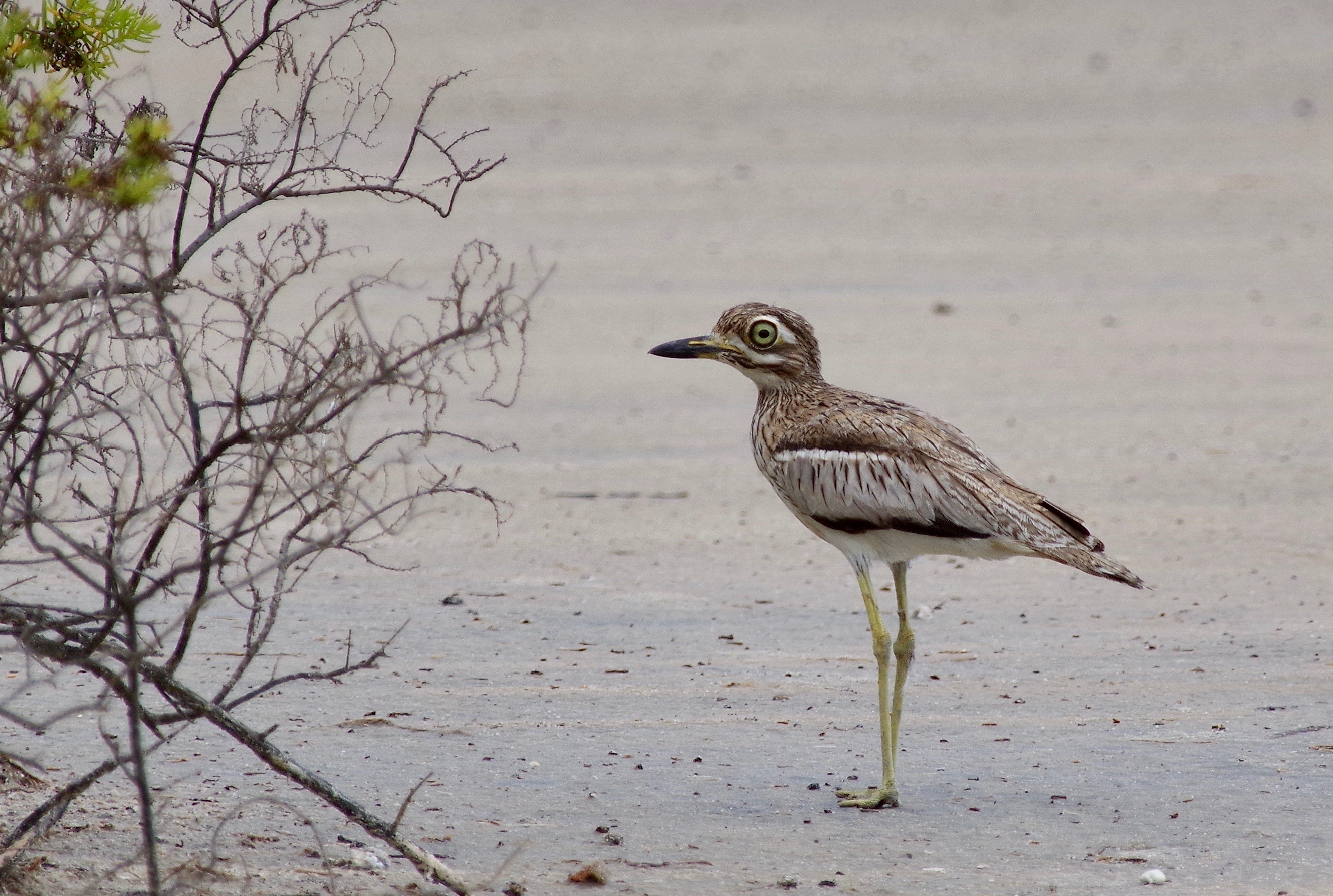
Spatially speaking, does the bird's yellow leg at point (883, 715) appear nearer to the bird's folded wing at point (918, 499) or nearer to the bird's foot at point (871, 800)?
the bird's foot at point (871, 800)

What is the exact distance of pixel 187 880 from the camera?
13.7 feet

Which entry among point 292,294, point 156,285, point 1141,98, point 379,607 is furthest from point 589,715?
point 1141,98

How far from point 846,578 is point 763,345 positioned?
2.16 metres

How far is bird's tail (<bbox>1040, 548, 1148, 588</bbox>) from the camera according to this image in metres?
5.05

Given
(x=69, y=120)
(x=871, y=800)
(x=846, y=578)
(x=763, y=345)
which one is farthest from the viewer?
(x=846, y=578)

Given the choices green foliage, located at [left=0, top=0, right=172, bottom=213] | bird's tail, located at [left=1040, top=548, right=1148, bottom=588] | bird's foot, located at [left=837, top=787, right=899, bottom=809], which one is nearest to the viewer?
green foliage, located at [left=0, top=0, right=172, bottom=213]

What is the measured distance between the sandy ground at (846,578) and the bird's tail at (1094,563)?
598 mm

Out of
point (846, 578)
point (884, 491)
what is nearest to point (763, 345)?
point (884, 491)

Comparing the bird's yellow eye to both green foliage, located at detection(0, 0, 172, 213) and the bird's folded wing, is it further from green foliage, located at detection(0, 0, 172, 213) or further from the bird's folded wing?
green foliage, located at detection(0, 0, 172, 213)

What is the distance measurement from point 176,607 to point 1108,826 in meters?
3.75

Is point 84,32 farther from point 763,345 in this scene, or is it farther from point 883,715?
point 883,715

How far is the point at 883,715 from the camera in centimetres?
502

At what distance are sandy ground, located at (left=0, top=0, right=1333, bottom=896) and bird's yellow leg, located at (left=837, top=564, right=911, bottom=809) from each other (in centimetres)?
8

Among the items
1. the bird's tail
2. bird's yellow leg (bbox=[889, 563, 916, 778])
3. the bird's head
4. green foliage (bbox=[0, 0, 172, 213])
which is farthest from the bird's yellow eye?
green foliage (bbox=[0, 0, 172, 213])
